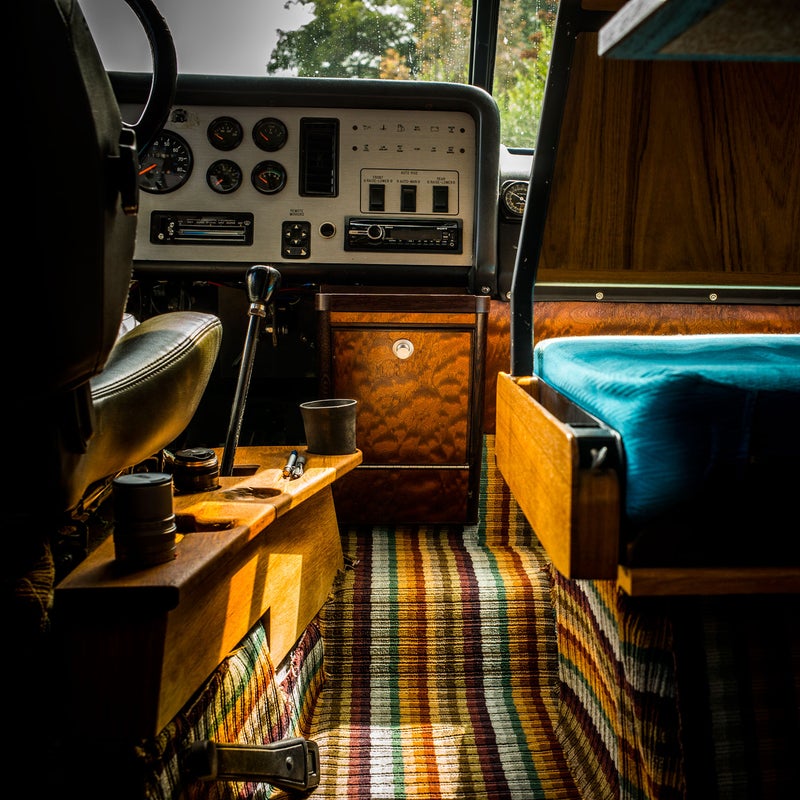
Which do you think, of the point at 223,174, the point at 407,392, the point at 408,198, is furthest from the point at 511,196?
the point at 223,174

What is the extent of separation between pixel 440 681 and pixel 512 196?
1566 millimetres

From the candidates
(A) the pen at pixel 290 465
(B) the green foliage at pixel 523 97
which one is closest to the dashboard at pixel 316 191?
(B) the green foliage at pixel 523 97

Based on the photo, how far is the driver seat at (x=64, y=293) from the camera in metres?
0.55

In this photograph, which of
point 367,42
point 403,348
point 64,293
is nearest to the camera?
point 64,293

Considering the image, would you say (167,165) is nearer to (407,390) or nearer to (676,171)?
(407,390)

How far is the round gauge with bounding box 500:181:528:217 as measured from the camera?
231cm

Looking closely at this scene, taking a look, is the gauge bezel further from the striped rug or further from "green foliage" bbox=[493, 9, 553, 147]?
the striped rug

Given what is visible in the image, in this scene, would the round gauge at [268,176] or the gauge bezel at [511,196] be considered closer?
the round gauge at [268,176]

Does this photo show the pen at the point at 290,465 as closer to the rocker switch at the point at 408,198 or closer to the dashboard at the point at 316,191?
the dashboard at the point at 316,191

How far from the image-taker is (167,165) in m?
2.16

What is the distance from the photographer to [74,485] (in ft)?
2.49

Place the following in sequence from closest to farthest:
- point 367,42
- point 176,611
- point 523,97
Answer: point 176,611 < point 367,42 < point 523,97

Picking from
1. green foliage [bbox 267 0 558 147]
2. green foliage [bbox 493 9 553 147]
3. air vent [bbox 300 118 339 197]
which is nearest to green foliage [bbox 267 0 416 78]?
green foliage [bbox 267 0 558 147]

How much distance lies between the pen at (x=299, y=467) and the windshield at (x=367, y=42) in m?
1.28
